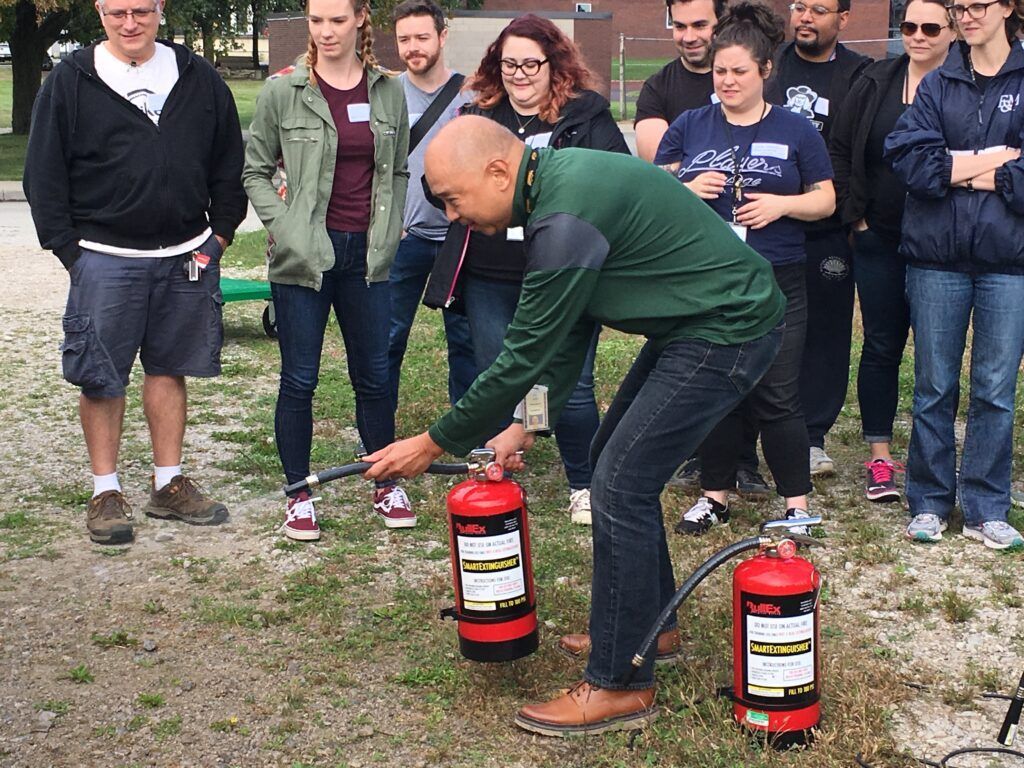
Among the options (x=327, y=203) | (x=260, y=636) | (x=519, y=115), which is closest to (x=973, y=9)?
(x=519, y=115)

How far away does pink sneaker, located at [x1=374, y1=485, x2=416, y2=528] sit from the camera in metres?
5.73

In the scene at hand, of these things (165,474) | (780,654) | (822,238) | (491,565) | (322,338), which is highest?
(822,238)

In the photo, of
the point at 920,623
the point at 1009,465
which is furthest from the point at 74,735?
the point at 1009,465

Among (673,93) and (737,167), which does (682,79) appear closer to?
(673,93)

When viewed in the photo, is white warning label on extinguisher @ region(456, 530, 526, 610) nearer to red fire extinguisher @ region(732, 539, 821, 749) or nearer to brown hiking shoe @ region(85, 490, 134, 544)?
red fire extinguisher @ region(732, 539, 821, 749)

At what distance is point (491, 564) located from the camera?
4039mm

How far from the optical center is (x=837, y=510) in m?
6.00

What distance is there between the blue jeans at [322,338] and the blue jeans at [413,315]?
16.8 inches

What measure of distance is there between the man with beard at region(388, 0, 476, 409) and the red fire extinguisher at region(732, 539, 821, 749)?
105 inches

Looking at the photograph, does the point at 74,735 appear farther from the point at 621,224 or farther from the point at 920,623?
the point at 920,623

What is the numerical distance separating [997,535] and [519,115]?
2.60 meters

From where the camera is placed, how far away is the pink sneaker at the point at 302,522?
18.3 feet

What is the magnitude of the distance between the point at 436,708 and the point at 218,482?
8.69ft

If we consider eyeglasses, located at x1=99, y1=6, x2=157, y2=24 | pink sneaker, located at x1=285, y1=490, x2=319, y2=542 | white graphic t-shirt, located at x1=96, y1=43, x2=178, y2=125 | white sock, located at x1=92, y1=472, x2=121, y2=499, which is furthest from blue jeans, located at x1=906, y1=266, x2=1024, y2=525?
white sock, located at x1=92, y1=472, x2=121, y2=499
